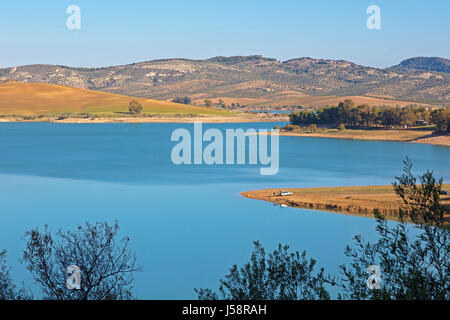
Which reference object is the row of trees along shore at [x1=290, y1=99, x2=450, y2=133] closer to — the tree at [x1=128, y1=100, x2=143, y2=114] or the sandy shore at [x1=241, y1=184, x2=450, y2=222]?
the sandy shore at [x1=241, y1=184, x2=450, y2=222]

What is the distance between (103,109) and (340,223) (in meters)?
165

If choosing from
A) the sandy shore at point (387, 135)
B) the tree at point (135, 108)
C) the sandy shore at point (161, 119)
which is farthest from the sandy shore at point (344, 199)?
the tree at point (135, 108)

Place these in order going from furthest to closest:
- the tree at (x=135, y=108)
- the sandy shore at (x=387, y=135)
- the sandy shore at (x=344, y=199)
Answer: the tree at (x=135, y=108) → the sandy shore at (x=387, y=135) → the sandy shore at (x=344, y=199)

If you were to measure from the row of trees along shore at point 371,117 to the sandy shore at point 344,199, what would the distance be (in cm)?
6261

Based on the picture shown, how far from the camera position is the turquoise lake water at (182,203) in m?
32.3

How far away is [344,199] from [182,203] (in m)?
13.2

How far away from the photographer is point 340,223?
39.3 m

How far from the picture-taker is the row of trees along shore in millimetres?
118188

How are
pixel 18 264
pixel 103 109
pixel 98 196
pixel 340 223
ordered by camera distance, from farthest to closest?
pixel 103 109 < pixel 98 196 < pixel 340 223 < pixel 18 264

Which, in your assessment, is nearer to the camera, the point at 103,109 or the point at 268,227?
the point at 268,227

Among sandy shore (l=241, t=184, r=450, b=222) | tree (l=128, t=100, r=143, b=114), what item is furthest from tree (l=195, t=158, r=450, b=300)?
tree (l=128, t=100, r=143, b=114)

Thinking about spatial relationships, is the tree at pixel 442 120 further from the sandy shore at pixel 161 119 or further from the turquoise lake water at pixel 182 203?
A: the sandy shore at pixel 161 119

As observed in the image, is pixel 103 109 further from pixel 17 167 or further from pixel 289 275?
pixel 289 275
